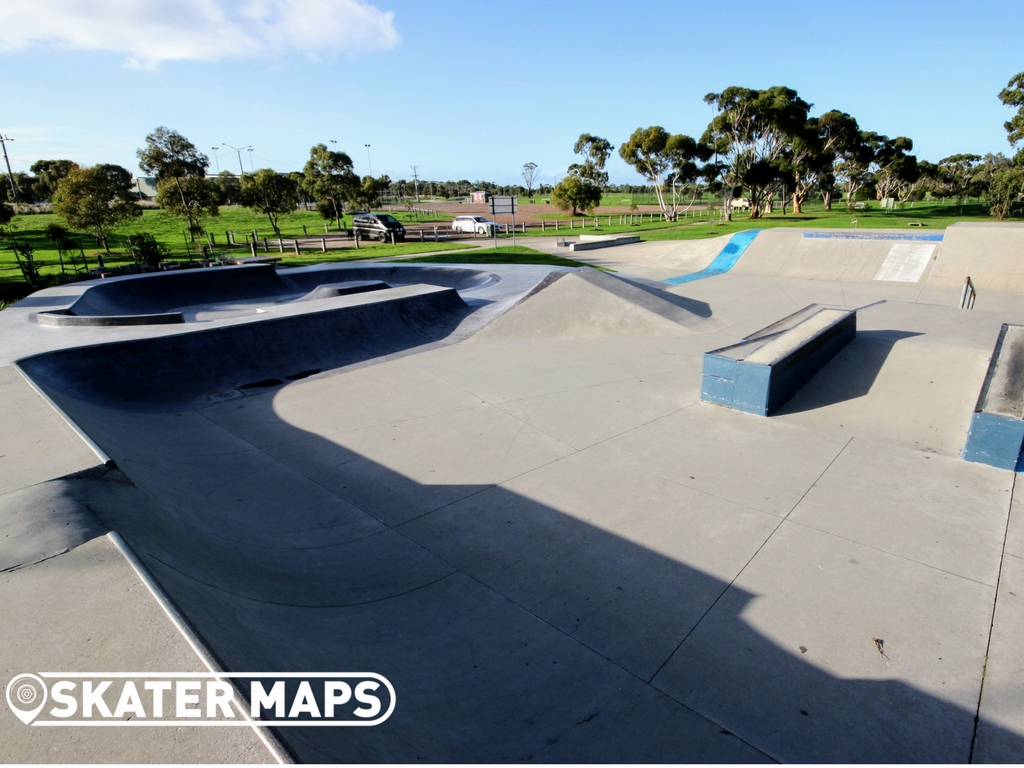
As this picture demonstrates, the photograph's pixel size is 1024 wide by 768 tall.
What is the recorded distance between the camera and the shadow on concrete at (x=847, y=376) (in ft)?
25.5

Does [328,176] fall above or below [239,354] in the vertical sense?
above

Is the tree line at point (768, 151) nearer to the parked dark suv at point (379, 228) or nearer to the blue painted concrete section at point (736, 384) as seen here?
the parked dark suv at point (379, 228)

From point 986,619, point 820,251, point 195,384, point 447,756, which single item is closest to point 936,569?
point 986,619

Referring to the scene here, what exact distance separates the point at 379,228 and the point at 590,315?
92.2 ft

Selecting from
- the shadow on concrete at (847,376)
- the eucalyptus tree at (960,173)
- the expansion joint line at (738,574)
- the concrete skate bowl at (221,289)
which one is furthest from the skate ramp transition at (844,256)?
the eucalyptus tree at (960,173)

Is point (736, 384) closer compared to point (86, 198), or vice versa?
point (736, 384)

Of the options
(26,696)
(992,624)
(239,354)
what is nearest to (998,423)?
(992,624)

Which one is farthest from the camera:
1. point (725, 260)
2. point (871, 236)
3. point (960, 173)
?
point (960, 173)

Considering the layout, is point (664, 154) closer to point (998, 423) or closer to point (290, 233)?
point (290, 233)

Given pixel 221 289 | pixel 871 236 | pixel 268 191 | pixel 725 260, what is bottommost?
pixel 221 289

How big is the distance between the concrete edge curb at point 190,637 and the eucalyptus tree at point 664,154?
46325 millimetres

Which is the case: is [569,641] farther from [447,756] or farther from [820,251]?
[820,251]

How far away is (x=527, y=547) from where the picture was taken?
4.78m

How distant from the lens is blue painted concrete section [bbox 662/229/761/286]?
19.7 metres
